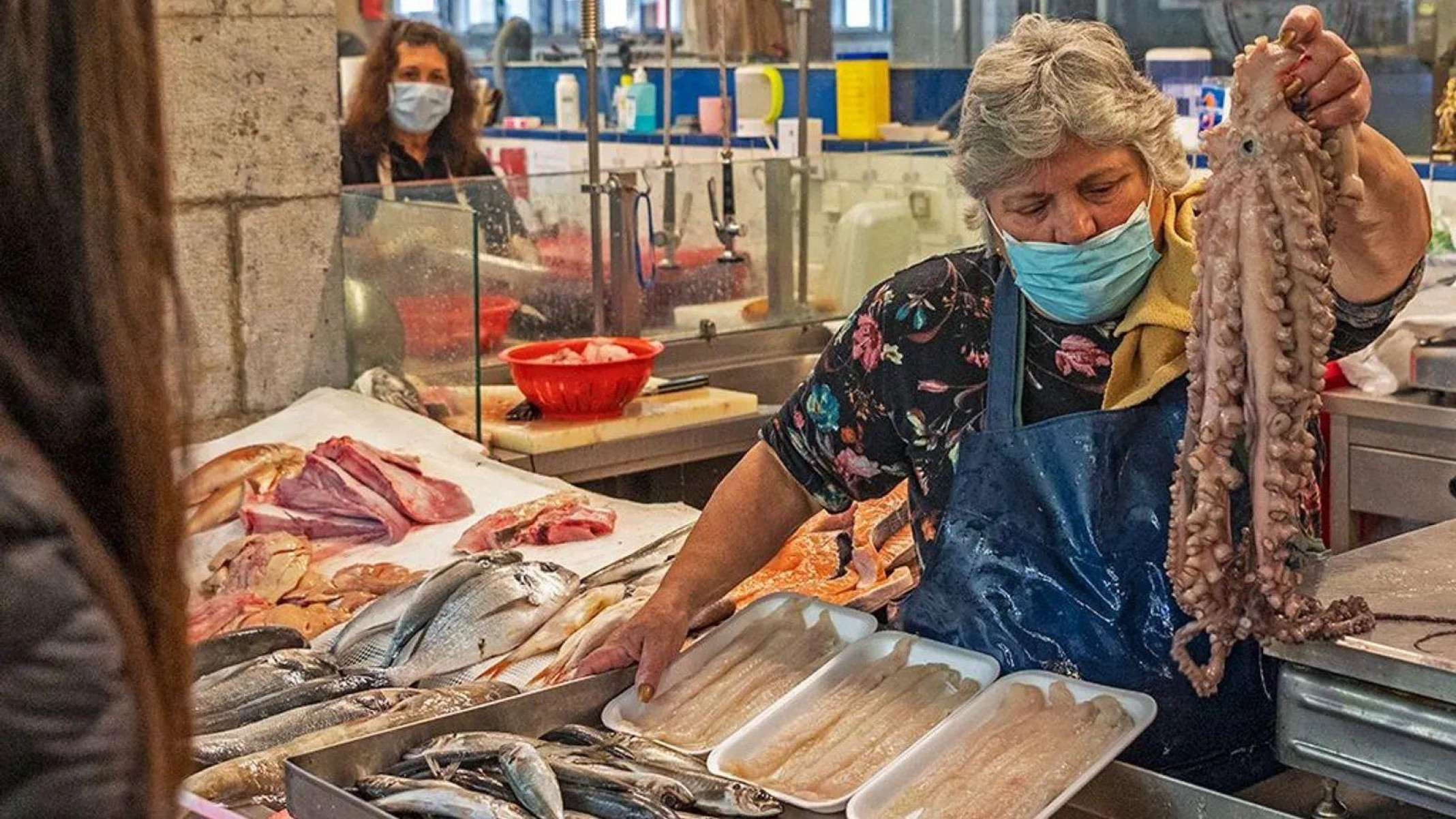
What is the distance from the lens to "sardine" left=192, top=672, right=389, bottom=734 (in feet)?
10.7

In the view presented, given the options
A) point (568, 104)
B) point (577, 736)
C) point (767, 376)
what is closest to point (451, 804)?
point (577, 736)

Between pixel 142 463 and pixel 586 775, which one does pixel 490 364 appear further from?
pixel 142 463

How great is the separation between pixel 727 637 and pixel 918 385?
1.69ft

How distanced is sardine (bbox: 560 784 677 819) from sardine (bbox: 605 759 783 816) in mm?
59

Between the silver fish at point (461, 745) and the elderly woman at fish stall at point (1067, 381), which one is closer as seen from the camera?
the silver fish at point (461, 745)

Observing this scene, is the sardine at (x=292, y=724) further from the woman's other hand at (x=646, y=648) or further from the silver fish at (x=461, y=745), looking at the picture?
the silver fish at (x=461, y=745)

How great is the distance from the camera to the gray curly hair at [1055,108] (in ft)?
9.36

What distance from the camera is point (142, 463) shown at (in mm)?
1119

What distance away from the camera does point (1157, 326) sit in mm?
2844

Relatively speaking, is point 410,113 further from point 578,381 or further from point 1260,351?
point 1260,351

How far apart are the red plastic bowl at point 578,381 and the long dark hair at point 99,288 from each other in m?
4.21

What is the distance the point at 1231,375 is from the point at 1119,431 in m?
0.50

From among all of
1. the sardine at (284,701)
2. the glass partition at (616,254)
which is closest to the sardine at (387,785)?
the sardine at (284,701)

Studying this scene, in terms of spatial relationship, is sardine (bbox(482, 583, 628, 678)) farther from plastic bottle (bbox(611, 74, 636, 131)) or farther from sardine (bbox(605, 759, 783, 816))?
plastic bottle (bbox(611, 74, 636, 131))
